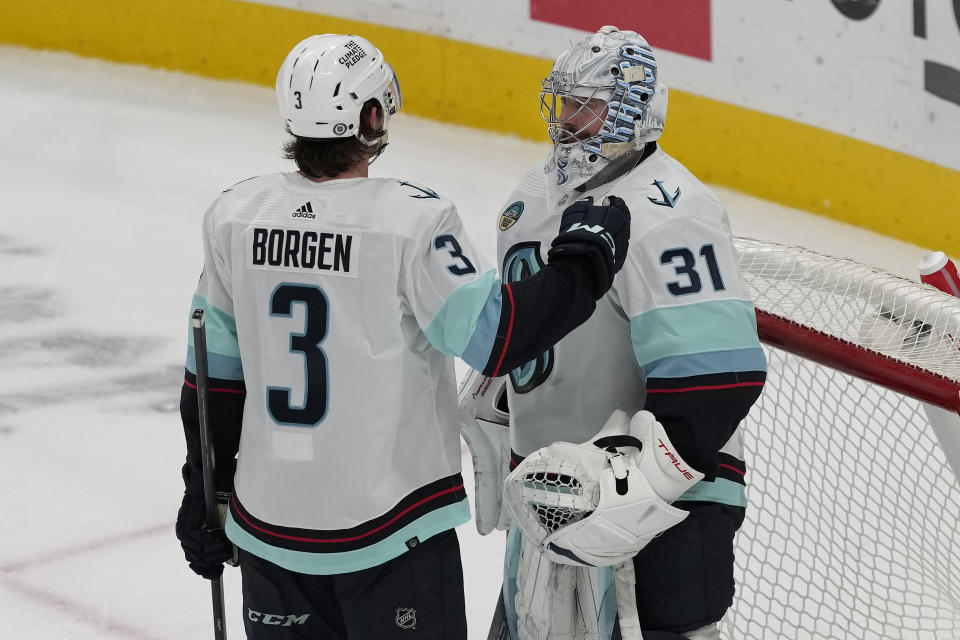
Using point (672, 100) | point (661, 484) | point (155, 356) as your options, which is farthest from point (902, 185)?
point (661, 484)

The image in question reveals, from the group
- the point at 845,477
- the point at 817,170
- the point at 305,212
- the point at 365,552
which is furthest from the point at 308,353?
the point at 817,170

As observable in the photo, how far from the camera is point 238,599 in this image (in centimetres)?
295

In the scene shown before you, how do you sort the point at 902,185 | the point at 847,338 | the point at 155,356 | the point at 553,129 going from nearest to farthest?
the point at 553,129
the point at 847,338
the point at 155,356
the point at 902,185

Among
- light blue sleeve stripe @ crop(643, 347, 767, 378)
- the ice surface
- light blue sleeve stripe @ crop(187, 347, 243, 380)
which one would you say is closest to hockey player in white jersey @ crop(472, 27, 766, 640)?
light blue sleeve stripe @ crop(643, 347, 767, 378)

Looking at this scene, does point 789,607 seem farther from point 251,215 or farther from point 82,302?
point 82,302

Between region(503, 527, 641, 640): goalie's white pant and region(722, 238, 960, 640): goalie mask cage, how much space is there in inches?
20.5

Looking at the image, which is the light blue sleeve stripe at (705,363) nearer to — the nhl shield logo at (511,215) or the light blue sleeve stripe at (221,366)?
the nhl shield logo at (511,215)

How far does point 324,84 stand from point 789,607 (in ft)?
4.59

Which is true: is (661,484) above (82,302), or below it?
above

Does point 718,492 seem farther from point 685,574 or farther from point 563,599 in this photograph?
point 563,599

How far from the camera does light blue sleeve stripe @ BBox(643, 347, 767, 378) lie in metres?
1.82

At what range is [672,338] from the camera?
Answer: 5.97ft

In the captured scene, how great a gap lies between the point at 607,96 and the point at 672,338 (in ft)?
1.27

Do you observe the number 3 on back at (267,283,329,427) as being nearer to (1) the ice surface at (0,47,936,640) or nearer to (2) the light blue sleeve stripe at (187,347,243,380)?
(2) the light blue sleeve stripe at (187,347,243,380)
